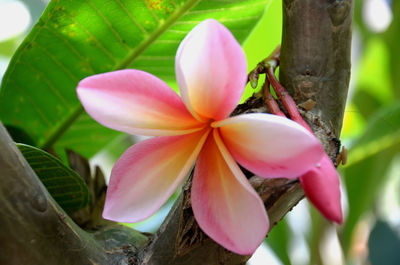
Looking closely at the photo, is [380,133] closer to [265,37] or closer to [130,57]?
[265,37]

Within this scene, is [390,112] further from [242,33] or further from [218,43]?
[218,43]

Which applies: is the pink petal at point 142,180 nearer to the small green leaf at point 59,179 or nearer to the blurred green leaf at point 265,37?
the small green leaf at point 59,179

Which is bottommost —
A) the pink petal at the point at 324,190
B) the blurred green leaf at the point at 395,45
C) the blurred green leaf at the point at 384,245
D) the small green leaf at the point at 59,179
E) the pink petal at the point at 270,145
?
the blurred green leaf at the point at 384,245

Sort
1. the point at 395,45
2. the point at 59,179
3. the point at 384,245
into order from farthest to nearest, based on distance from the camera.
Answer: the point at 395,45
the point at 384,245
the point at 59,179

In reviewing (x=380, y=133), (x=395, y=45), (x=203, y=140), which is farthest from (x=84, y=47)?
(x=395, y=45)

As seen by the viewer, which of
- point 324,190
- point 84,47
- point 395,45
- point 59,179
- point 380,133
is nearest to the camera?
point 324,190

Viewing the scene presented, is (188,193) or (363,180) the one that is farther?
(363,180)

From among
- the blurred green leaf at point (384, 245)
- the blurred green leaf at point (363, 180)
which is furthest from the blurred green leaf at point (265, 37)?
the blurred green leaf at point (384, 245)
